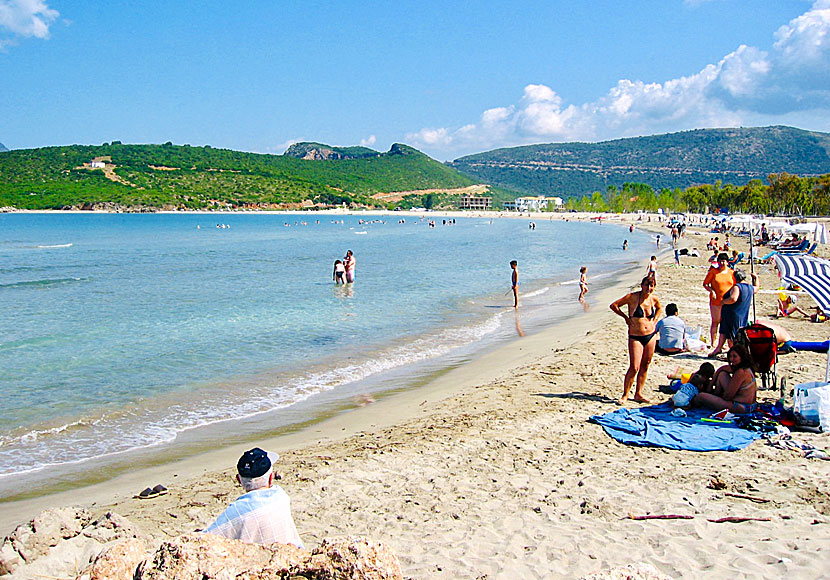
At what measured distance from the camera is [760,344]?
737cm

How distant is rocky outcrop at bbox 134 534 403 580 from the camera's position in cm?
287

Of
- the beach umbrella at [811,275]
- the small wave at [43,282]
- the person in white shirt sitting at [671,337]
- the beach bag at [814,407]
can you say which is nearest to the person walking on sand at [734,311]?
the person in white shirt sitting at [671,337]

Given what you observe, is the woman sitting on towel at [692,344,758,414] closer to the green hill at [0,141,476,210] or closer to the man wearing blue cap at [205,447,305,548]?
the man wearing blue cap at [205,447,305,548]

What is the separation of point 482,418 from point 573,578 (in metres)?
3.64

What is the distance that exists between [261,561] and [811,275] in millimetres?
7712

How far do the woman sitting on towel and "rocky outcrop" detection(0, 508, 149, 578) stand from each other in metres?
6.10

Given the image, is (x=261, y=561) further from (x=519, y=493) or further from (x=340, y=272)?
(x=340, y=272)

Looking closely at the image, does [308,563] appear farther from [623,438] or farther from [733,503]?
[623,438]

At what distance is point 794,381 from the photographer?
8.28 m

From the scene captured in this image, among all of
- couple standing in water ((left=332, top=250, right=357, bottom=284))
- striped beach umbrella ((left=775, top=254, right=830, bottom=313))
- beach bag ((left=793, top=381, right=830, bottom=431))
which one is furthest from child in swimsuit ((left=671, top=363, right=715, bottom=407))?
couple standing in water ((left=332, top=250, right=357, bottom=284))

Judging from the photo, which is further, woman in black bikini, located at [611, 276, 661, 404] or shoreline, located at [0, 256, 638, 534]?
woman in black bikini, located at [611, 276, 661, 404]

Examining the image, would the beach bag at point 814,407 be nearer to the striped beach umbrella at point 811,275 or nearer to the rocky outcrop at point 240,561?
the striped beach umbrella at point 811,275

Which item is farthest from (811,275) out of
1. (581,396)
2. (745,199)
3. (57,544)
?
(745,199)

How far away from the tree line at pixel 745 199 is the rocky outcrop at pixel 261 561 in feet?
290
